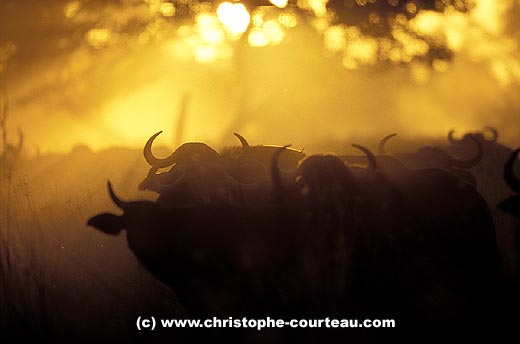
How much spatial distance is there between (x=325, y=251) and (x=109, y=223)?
1538mm

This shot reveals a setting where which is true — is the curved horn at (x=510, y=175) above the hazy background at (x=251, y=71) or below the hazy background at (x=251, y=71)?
below

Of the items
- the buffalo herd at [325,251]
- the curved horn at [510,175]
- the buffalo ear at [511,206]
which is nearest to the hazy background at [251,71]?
the buffalo herd at [325,251]

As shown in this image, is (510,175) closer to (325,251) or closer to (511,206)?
(511,206)

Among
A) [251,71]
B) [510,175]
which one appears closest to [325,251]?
[510,175]

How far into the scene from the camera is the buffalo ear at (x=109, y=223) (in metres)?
5.62

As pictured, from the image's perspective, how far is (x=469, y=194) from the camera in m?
6.27

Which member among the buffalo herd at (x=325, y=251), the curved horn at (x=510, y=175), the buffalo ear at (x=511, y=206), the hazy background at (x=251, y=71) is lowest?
the buffalo herd at (x=325, y=251)

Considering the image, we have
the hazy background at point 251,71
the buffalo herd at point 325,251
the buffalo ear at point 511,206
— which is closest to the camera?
the buffalo herd at point 325,251

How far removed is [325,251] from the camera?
5.37 meters

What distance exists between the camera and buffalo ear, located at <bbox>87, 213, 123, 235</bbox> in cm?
562

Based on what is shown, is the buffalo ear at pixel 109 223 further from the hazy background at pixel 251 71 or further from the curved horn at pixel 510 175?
the hazy background at pixel 251 71

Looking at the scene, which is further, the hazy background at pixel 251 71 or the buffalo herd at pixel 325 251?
the hazy background at pixel 251 71

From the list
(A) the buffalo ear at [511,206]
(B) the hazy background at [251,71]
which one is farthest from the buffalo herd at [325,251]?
(B) the hazy background at [251,71]

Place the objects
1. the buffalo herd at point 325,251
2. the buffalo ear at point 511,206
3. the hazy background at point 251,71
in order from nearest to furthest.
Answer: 1. the buffalo herd at point 325,251
2. the buffalo ear at point 511,206
3. the hazy background at point 251,71
